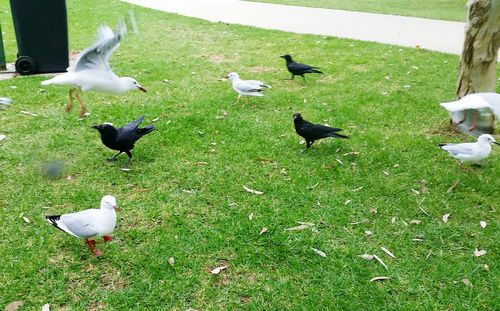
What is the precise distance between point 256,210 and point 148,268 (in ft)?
3.87

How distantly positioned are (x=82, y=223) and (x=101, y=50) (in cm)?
137

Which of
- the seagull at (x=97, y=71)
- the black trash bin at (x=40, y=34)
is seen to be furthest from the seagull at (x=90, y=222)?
the black trash bin at (x=40, y=34)

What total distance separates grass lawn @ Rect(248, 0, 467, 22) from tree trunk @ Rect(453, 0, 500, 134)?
10097mm

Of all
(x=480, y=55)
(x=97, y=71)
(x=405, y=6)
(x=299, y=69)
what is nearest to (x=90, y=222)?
(x=97, y=71)

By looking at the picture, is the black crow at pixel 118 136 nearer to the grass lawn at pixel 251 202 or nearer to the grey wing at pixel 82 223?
the grass lawn at pixel 251 202

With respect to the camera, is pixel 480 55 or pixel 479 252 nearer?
pixel 479 252

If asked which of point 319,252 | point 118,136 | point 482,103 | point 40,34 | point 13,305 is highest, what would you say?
point 482,103

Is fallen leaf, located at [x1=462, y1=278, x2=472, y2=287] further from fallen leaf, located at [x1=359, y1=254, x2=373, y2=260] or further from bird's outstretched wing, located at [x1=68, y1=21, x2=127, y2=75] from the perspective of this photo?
bird's outstretched wing, located at [x1=68, y1=21, x2=127, y2=75]

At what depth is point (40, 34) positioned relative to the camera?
7.42m

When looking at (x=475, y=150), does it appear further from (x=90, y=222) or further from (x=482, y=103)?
(x=90, y=222)

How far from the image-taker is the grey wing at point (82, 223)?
3.44m

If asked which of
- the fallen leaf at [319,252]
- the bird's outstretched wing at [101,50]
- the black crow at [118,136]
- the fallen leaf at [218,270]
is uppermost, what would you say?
the bird's outstretched wing at [101,50]

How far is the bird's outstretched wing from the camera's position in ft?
11.6

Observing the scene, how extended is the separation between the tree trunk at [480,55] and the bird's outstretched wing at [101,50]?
145 inches
